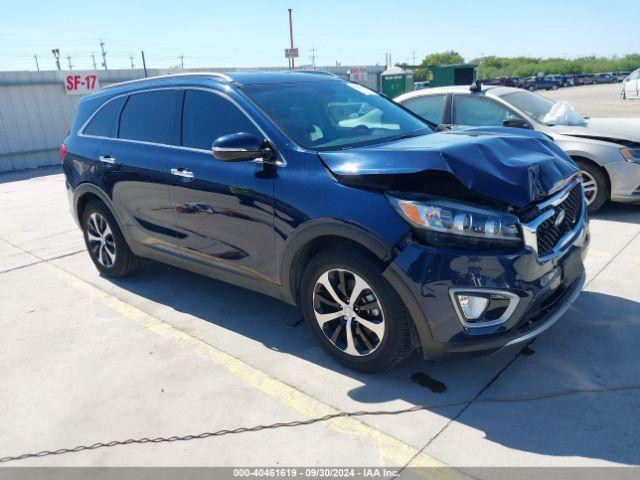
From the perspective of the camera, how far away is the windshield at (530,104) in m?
6.90

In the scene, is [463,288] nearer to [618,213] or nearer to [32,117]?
[618,213]

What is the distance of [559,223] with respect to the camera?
3.29 metres

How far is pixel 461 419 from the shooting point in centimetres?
296

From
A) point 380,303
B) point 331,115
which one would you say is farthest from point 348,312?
point 331,115

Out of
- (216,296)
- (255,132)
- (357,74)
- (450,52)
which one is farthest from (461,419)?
(450,52)

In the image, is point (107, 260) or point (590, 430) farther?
point (107, 260)

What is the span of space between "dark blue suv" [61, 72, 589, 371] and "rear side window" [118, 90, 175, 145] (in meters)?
0.02

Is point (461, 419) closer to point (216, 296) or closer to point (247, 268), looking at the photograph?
point (247, 268)

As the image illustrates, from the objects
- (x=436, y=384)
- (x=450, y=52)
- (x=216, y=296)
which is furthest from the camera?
(x=450, y=52)

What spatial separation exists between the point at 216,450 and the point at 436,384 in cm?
133

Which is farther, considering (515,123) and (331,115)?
(515,123)

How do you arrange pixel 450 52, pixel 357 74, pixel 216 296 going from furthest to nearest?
pixel 450 52 → pixel 357 74 → pixel 216 296

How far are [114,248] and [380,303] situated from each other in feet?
10.7

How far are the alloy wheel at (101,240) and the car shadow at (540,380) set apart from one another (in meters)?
1.40
